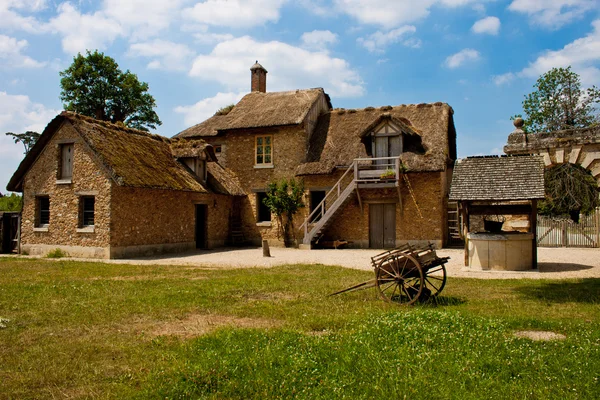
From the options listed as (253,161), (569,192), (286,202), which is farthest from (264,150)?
(569,192)

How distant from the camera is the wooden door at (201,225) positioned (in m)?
23.4

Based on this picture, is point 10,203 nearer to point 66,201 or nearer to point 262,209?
point 66,201

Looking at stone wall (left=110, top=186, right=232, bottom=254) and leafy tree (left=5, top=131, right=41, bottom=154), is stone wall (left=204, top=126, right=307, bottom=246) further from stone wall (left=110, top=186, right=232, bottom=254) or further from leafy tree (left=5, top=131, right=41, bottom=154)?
leafy tree (left=5, top=131, right=41, bottom=154)

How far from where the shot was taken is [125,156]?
742 inches

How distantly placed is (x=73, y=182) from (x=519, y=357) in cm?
1784

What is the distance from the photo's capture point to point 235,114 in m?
27.2

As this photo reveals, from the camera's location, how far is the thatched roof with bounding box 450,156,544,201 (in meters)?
13.2

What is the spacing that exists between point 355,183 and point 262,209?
21.3 ft

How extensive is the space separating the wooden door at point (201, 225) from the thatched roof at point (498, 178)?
43.9ft

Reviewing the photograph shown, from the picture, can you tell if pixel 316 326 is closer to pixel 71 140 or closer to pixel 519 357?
pixel 519 357

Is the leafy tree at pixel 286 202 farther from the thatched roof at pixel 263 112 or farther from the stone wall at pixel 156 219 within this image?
the thatched roof at pixel 263 112

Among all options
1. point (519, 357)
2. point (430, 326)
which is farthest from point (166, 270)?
point (519, 357)

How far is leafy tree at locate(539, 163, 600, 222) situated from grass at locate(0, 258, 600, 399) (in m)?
24.9

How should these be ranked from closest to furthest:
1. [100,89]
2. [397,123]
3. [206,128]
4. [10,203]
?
[397,123], [206,128], [10,203], [100,89]
